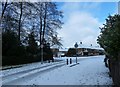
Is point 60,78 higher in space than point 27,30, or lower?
lower

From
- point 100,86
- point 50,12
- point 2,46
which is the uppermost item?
point 50,12

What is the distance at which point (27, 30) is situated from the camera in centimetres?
5500

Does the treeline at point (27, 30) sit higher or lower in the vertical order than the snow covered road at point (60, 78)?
higher

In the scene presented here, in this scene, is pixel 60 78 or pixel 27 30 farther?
pixel 27 30

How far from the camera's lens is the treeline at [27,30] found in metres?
44.7

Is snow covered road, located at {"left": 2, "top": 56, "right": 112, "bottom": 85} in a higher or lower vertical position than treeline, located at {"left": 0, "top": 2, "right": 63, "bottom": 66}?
lower

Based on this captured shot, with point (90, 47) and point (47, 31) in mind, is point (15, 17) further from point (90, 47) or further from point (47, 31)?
point (90, 47)

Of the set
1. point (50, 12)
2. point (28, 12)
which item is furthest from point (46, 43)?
point (28, 12)

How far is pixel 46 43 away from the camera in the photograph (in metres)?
66.1

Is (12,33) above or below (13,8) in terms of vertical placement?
below

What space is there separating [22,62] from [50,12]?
1567 centimetres

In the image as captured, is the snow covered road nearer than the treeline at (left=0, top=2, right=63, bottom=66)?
Yes

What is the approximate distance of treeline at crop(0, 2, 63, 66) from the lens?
147 feet

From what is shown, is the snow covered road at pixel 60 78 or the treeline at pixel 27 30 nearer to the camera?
the snow covered road at pixel 60 78
